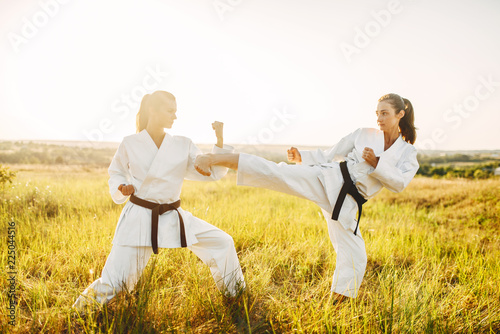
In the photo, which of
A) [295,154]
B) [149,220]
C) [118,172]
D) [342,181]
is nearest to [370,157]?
[342,181]

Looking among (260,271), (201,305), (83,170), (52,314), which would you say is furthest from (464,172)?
(83,170)

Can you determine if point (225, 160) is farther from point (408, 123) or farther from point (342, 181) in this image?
point (408, 123)

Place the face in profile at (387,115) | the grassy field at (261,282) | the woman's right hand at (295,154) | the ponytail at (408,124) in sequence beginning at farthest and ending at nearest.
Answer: the woman's right hand at (295,154)
the ponytail at (408,124)
the face in profile at (387,115)
the grassy field at (261,282)

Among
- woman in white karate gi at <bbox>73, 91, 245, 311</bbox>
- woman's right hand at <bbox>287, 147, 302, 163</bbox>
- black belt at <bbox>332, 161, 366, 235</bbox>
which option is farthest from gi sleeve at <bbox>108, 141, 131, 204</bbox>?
black belt at <bbox>332, 161, 366, 235</bbox>

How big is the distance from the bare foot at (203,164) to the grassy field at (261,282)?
1020 millimetres

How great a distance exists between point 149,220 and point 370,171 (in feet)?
6.65

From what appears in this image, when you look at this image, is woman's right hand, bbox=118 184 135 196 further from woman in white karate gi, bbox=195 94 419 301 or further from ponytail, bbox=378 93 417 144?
ponytail, bbox=378 93 417 144

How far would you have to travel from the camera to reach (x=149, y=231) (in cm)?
240

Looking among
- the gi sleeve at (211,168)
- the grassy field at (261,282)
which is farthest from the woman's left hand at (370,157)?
the gi sleeve at (211,168)

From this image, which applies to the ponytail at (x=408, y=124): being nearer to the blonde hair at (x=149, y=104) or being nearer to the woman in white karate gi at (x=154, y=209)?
the woman in white karate gi at (x=154, y=209)

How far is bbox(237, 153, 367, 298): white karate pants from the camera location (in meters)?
2.56

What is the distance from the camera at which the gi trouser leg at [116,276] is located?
224 centimetres

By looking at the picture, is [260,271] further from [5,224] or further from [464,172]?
[464,172]

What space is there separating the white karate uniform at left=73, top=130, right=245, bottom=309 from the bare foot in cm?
14
